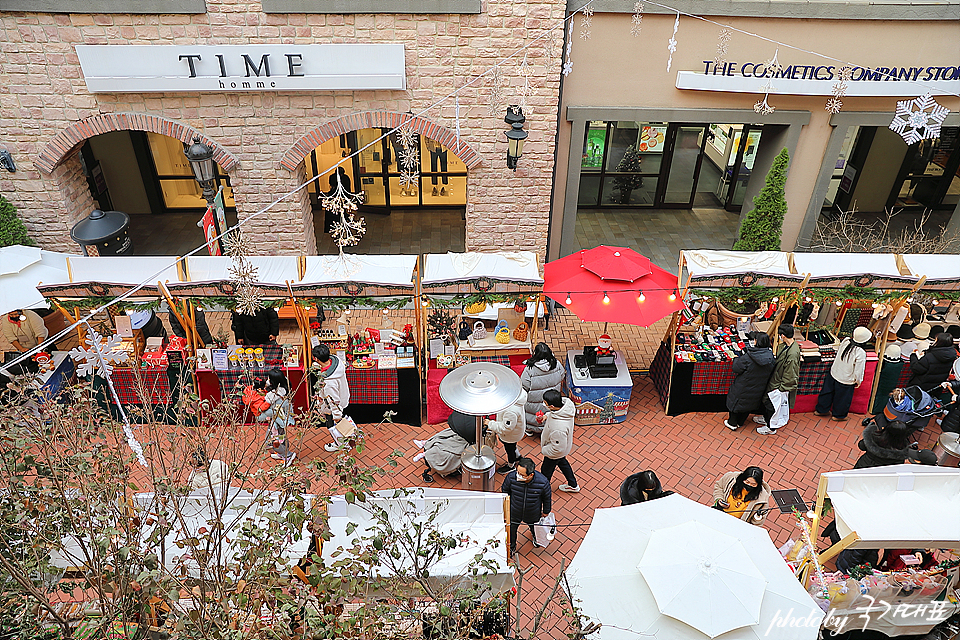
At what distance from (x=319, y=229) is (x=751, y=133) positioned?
980 centimetres

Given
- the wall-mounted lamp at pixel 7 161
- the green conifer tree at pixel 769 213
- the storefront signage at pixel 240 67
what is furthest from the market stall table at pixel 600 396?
the wall-mounted lamp at pixel 7 161

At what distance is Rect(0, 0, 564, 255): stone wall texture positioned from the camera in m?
9.38

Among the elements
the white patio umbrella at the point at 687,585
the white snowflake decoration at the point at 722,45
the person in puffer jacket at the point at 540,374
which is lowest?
the person in puffer jacket at the point at 540,374

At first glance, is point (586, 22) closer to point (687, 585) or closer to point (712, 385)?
point (712, 385)

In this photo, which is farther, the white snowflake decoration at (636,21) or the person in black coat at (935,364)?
the white snowflake decoration at (636,21)

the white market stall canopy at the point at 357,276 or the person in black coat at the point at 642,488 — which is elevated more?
the white market stall canopy at the point at 357,276

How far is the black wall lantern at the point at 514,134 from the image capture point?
938 cm

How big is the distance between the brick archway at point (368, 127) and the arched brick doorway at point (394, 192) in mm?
2828

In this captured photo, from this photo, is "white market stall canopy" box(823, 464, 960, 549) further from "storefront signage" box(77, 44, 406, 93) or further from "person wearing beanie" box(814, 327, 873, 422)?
"storefront signage" box(77, 44, 406, 93)

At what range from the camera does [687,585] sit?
4836 millimetres

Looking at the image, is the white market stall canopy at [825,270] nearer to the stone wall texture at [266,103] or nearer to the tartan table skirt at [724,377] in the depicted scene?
the tartan table skirt at [724,377]

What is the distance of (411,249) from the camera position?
1384cm

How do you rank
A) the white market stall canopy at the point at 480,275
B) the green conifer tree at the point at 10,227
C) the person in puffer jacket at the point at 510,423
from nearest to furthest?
the person in puffer jacket at the point at 510,423 → the white market stall canopy at the point at 480,275 → the green conifer tree at the point at 10,227

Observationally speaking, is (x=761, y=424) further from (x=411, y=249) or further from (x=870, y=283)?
(x=411, y=249)
